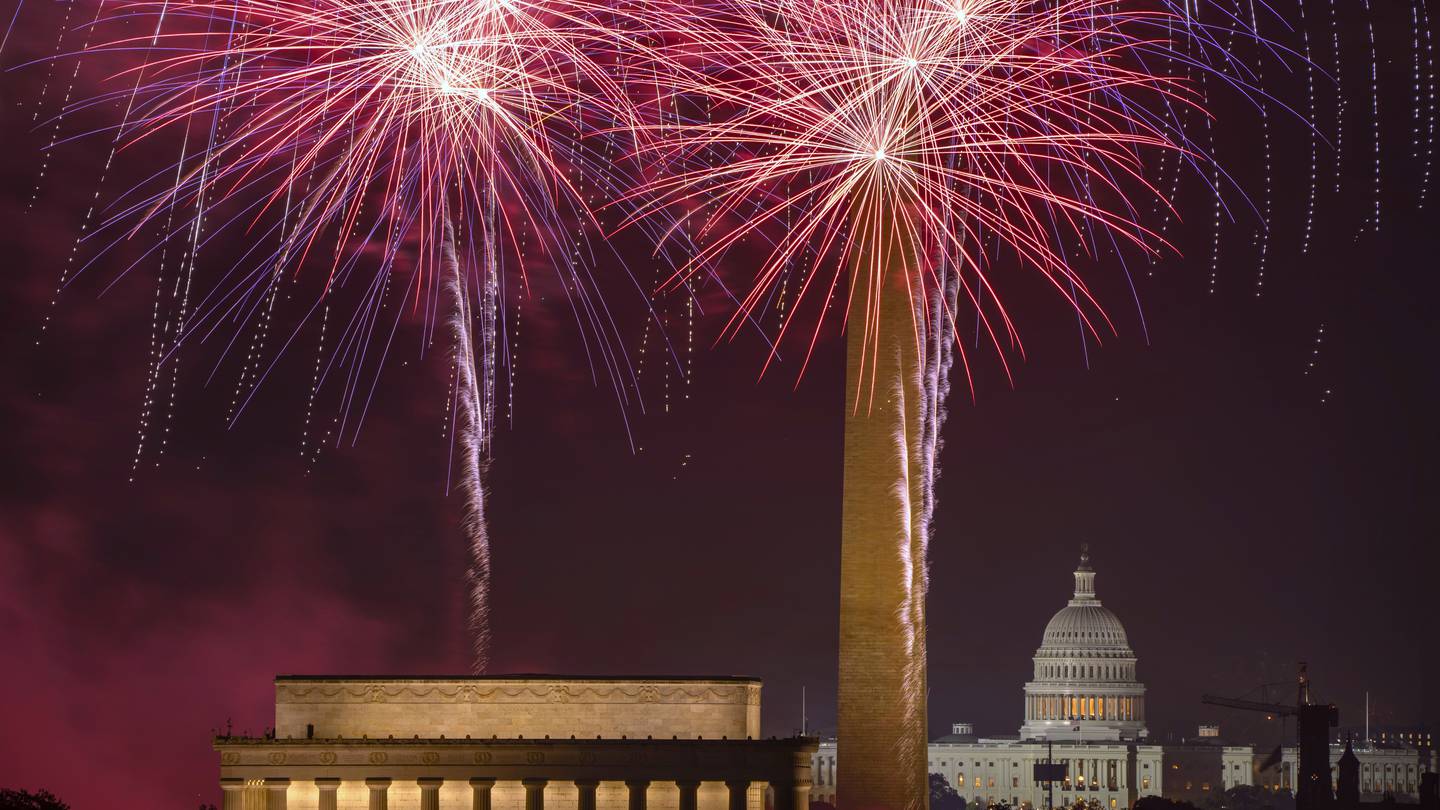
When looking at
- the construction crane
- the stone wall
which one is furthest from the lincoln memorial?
the construction crane

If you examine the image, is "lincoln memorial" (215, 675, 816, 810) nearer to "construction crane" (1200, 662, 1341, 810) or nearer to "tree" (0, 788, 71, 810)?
"tree" (0, 788, 71, 810)

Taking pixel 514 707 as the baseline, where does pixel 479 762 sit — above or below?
below

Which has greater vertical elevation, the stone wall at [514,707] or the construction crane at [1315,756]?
the stone wall at [514,707]

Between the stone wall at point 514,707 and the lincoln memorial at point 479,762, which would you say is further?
the stone wall at point 514,707

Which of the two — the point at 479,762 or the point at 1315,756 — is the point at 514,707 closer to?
the point at 479,762

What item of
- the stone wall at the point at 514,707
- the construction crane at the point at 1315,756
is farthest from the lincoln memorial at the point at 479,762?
the construction crane at the point at 1315,756

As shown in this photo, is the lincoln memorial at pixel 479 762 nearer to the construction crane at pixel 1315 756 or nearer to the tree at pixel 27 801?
the tree at pixel 27 801

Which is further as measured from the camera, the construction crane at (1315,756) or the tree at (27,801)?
the construction crane at (1315,756)

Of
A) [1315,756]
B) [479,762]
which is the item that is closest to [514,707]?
[479,762]

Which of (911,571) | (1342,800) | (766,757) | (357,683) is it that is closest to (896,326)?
(911,571)

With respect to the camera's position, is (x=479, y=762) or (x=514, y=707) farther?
(x=514, y=707)

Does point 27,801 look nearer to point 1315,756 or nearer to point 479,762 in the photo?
point 479,762

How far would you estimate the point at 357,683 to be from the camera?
9350cm

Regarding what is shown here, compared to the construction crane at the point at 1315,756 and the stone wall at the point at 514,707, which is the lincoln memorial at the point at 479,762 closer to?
the stone wall at the point at 514,707
